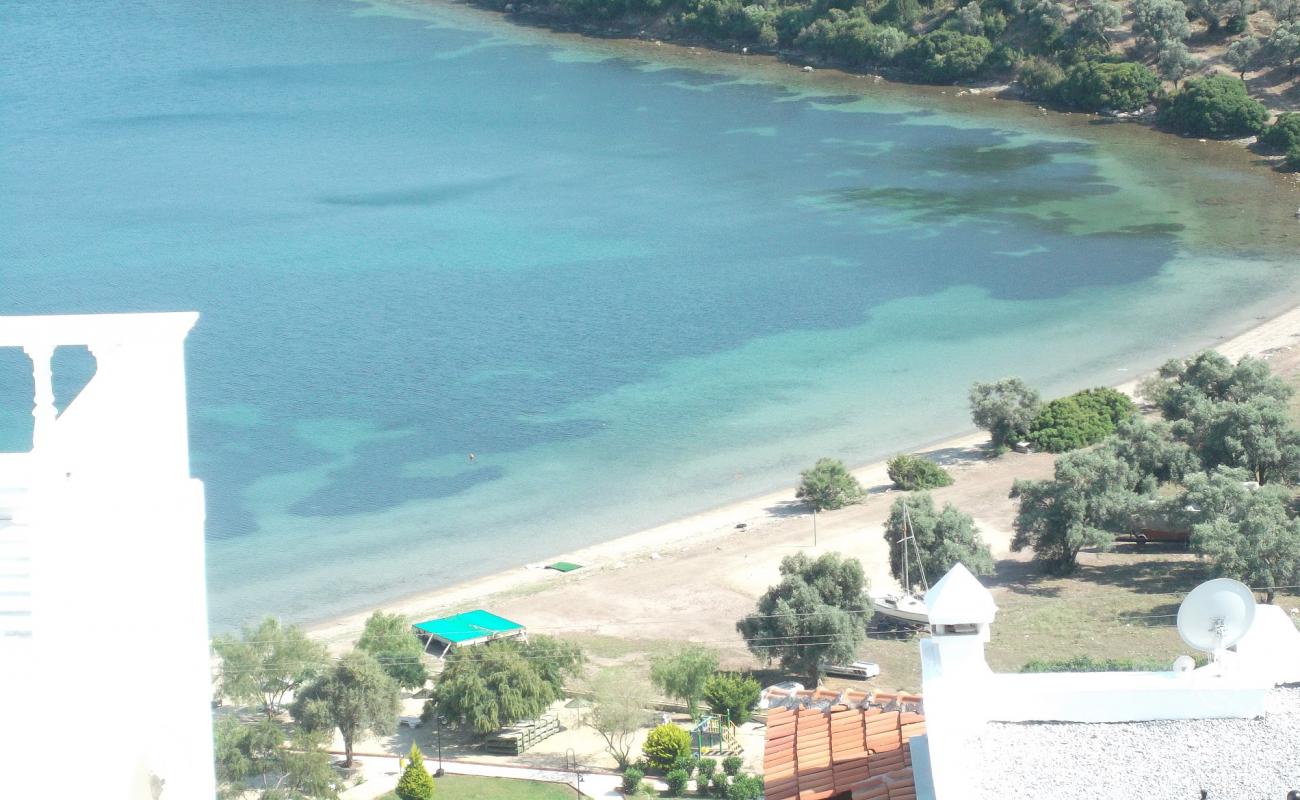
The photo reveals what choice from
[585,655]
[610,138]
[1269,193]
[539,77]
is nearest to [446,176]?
[610,138]

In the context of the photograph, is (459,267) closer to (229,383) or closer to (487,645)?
(229,383)

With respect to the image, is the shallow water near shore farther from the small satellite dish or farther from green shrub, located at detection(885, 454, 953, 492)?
the small satellite dish

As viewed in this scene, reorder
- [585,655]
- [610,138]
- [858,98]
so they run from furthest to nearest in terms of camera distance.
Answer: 1. [858,98]
2. [610,138]
3. [585,655]

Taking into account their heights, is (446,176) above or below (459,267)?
above

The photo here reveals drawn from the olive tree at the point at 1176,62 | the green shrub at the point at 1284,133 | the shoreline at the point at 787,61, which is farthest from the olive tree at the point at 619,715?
the olive tree at the point at 1176,62

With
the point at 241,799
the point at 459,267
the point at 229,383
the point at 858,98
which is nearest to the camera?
the point at 241,799

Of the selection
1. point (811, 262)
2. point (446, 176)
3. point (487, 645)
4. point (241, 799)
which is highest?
point (446, 176)
